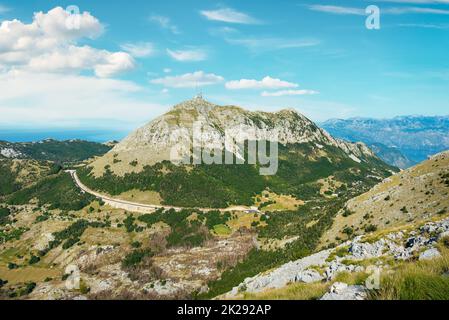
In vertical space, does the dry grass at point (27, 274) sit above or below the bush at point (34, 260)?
below

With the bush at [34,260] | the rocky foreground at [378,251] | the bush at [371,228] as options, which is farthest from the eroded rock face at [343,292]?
the bush at [34,260]

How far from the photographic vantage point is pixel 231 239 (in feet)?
572

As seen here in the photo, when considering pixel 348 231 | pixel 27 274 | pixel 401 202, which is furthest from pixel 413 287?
pixel 27 274

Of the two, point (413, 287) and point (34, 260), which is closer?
point (413, 287)

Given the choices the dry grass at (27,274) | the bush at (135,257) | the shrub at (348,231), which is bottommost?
the dry grass at (27,274)

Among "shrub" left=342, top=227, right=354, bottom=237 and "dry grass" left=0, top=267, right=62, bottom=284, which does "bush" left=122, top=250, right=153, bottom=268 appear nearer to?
"dry grass" left=0, top=267, right=62, bottom=284

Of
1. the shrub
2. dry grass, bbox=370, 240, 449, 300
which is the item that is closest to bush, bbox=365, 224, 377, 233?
the shrub

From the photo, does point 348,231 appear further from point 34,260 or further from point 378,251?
point 34,260

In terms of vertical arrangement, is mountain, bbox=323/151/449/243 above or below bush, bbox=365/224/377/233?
above

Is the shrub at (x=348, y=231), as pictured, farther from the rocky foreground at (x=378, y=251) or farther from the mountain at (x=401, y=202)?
the rocky foreground at (x=378, y=251)
